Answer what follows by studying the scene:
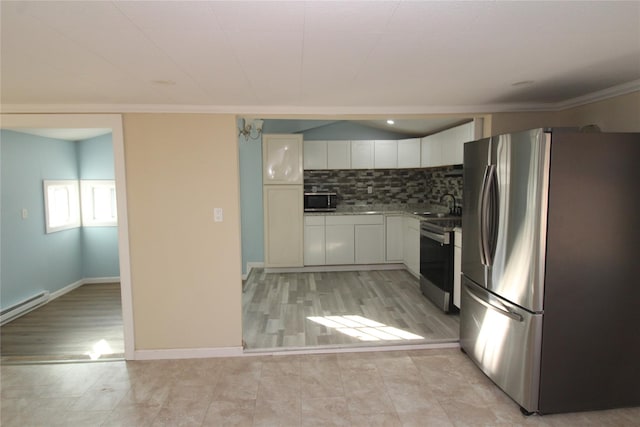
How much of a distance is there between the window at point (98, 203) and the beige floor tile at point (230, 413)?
4.03 metres

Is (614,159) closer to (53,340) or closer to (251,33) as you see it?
(251,33)

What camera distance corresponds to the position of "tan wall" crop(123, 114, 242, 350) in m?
3.01

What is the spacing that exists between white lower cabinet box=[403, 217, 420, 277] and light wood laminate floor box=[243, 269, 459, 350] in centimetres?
18

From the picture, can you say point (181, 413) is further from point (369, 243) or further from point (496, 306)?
point (369, 243)

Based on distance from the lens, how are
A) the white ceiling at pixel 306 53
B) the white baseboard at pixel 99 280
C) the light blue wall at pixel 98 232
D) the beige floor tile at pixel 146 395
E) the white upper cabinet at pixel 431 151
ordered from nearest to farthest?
1. the white ceiling at pixel 306 53
2. the beige floor tile at pixel 146 395
3. the white upper cabinet at pixel 431 151
4. the light blue wall at pixel 98 232
5. the white baseboard at pixel 99 280

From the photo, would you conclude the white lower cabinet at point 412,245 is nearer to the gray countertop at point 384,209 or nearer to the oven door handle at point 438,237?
the gray countertop at point 384,209

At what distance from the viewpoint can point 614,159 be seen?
219 cm

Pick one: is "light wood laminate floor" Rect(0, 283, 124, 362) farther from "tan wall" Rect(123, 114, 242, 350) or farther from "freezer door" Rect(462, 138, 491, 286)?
"freezer door" Rect(462, 138, 491, 286)

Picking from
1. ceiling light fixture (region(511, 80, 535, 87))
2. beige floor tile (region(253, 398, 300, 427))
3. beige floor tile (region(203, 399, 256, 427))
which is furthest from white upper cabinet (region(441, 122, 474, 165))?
beige floor tile (region(203, 399, 256, 427))

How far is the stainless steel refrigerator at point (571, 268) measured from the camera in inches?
85.8

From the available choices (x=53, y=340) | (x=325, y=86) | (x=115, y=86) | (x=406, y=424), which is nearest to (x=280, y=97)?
(x=325, y=86)

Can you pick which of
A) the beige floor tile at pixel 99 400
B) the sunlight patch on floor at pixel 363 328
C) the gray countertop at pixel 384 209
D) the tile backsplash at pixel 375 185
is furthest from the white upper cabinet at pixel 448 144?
the beige floor tile at pixel 99 400

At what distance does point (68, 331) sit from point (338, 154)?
4191 millimetres

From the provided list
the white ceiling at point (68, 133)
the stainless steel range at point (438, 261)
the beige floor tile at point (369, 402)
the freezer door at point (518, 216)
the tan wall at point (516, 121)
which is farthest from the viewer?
the white ceiling at point (68, 133)
